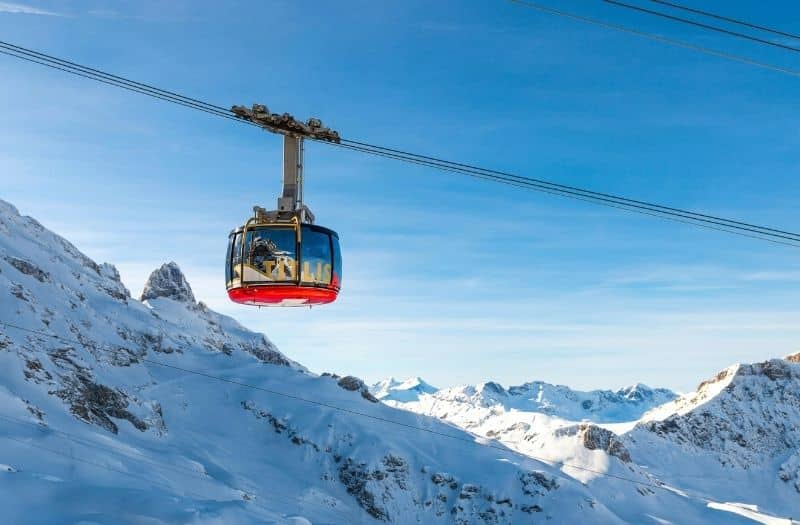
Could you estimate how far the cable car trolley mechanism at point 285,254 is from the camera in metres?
19.2

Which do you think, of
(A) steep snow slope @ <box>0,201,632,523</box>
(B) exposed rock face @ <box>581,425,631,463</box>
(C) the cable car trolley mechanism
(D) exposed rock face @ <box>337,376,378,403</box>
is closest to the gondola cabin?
(C) the cable car trolley mechanism

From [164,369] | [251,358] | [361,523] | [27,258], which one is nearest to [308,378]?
[251,358]

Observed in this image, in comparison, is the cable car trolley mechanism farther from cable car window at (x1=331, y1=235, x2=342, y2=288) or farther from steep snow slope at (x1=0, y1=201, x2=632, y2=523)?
steep snow slope at (x1=0, y1=201, x2=632, y2=523)

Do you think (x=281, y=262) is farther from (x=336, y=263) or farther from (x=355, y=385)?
(x=355, y=385)

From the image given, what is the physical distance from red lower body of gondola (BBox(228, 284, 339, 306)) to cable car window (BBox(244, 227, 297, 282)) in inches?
13.2

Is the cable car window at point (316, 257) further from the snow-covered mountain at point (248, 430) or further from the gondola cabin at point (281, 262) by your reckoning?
the snow-covered mountain at point (248, 430)

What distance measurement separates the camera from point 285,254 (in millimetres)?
19203

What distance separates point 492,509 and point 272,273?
117 m

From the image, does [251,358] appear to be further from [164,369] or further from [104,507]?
[104,507]

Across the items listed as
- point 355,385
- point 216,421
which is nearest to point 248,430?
point 216,421

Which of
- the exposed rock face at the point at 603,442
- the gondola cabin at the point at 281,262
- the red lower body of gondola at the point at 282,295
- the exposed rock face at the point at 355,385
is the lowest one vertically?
the exposed rock face at the point at 603,442

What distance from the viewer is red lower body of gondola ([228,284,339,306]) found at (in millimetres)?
19625

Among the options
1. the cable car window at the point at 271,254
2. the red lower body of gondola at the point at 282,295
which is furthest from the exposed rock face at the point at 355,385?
the cable car window at the point at 271,254

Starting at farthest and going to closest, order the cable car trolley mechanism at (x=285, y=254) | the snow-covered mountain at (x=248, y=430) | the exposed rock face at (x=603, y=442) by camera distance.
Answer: the exposed rock face at (x=603, y=442) → the snow-covered mountain at (x=248, y=430) → the cable car trolley mechanism at (x=285, y=254)
